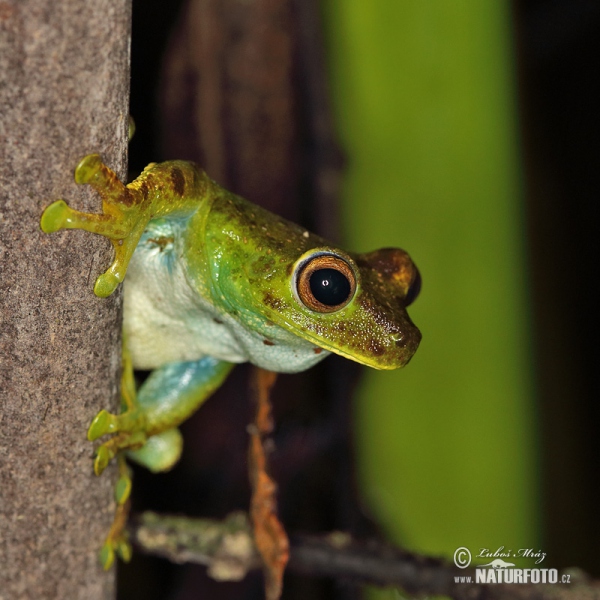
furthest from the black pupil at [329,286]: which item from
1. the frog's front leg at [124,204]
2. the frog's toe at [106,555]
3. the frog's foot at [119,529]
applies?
the frog's toe at [106,555]

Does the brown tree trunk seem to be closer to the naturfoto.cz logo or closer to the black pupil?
the black pupil

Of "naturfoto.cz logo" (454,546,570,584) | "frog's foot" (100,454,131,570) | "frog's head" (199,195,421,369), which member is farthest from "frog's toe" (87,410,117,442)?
"naturfoto.cz logo" (454,546,570,584)

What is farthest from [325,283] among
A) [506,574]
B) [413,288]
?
[506,574]

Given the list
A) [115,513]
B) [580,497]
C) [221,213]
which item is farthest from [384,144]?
[580,497]

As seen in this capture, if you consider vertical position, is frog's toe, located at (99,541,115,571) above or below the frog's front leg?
below

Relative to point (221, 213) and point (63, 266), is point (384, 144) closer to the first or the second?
point (221, 213)

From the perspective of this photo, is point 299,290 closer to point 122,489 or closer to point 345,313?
point 345,313
